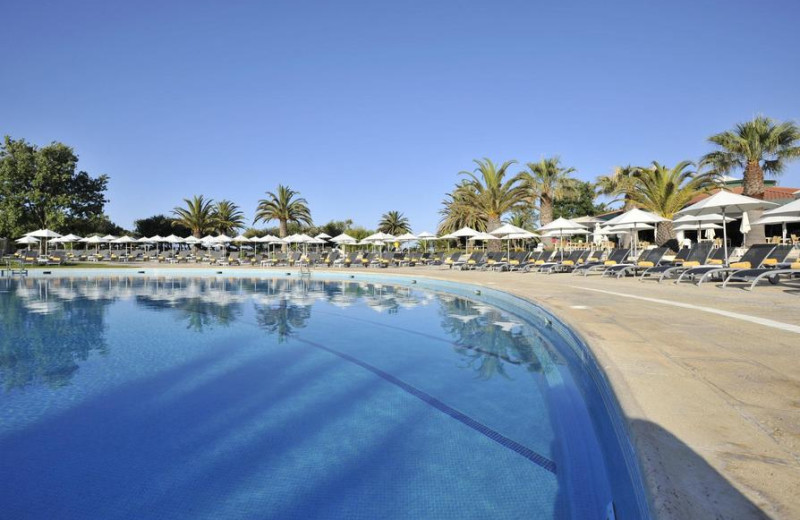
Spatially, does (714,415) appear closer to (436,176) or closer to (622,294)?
(622,294)

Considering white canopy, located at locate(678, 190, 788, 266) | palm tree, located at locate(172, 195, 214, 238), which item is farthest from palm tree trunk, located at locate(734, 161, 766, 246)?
palm tree, located at locate(172, 195, 214, 238)

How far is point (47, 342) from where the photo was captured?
21.2ft

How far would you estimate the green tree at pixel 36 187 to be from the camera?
26.7 meters

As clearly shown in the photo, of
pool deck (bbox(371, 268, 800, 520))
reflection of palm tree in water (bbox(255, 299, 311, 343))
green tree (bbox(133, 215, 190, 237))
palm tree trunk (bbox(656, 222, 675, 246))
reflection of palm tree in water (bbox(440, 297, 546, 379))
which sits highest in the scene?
green tree (bbox(133, 215, 190, 237))

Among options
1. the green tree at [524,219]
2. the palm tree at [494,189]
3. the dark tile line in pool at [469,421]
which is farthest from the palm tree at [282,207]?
the dark tile line in pool at [469,421]

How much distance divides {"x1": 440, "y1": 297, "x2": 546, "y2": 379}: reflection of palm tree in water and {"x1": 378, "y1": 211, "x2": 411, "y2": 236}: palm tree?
33.0 meters

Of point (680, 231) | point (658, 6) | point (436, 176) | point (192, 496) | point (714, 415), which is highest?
point (658, 6)

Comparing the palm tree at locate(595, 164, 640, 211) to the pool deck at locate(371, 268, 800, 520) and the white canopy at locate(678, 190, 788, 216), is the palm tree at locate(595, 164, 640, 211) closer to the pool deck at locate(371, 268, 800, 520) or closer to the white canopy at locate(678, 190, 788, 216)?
the white canopy at locate(678, 190, 788, 216)

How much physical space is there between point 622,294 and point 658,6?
16023 mm

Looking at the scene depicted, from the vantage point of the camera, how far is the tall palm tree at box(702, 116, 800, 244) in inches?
688

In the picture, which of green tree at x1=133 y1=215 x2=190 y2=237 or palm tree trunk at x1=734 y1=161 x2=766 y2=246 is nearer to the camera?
palm tree trunk at x1=734 y1=161 x2=766 y2=246

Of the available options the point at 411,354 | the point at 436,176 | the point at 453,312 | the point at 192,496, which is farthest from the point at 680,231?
the point at 192,496

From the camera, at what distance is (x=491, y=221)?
24.6m

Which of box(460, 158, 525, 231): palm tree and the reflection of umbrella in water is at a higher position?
box(460, 158, 525, 231): palm tree
